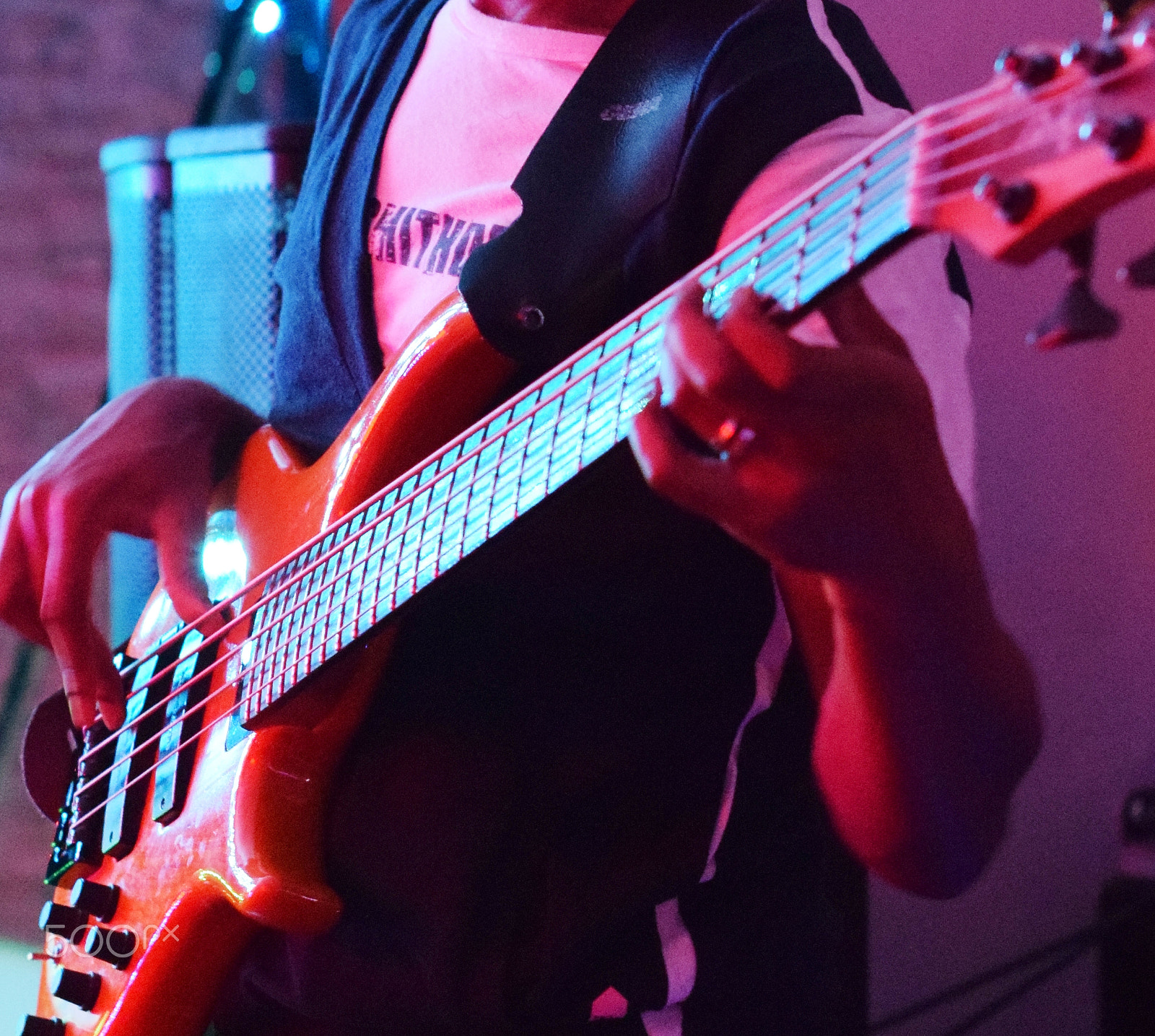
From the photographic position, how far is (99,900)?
84cm

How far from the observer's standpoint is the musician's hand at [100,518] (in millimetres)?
896

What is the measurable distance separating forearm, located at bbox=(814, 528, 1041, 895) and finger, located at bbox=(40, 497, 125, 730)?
1.91 feet

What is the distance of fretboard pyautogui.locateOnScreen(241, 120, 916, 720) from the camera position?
1.61 ft

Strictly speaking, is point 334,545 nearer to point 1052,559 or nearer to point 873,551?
point 873,551

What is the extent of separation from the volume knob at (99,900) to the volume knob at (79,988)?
0.13 ft

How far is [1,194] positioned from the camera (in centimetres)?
187

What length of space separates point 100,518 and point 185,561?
8 centimetres

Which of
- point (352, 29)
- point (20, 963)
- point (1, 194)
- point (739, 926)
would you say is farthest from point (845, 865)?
point (1, 194)

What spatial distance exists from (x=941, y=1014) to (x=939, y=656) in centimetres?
106

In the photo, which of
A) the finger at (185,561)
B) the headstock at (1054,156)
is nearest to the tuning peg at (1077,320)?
the headstock at (1054,156)

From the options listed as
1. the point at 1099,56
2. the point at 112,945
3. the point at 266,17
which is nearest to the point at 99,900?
the point at 112,945

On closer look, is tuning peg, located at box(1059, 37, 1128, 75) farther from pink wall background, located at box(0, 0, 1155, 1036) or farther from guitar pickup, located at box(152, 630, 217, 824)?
pink wall background, located at box(0, 0, 1155, 1036)

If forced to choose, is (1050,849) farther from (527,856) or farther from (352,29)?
(352,29)

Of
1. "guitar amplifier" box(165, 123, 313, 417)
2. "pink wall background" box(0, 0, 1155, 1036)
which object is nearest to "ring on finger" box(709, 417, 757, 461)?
"guitar amplifier" box(165, 123, 313, 417)
